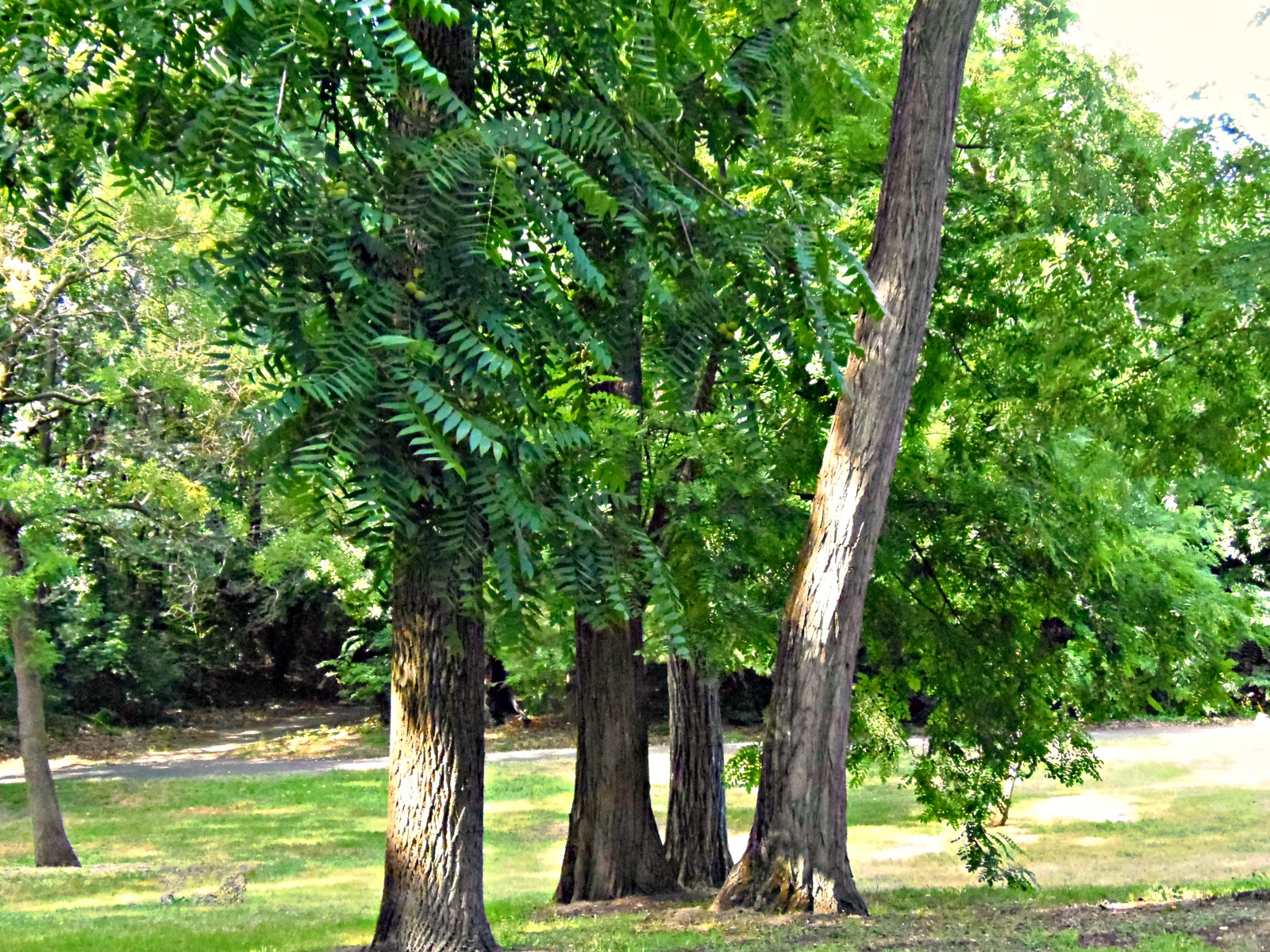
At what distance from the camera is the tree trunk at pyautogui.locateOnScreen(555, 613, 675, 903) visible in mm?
Answer: 10094

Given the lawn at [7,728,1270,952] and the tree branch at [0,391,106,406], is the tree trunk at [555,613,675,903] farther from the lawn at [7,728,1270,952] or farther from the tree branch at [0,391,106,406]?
the tree branch at [0,391,106,406]

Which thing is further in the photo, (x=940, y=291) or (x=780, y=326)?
(x=940, y=291)

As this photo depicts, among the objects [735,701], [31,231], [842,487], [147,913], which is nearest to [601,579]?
[842,487]

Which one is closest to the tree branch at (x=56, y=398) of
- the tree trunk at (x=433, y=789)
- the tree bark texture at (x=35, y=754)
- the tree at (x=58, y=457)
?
the tree at (x=58, y=457)

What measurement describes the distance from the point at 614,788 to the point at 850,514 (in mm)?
3600

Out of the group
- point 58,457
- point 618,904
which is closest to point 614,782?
point 618,904

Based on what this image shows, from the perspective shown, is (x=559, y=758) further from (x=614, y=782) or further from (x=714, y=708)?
(x=614, y=782)

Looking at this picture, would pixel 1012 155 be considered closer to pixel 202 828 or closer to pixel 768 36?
pixel 768 36

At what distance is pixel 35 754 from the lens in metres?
15.7

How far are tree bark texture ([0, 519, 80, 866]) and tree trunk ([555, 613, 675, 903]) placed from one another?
8706 millimetres

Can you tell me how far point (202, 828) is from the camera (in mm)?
18562

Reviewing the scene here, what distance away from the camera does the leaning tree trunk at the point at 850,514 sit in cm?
787

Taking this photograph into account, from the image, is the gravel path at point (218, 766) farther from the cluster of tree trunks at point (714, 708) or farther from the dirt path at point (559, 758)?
the cluster of tree trunks at point (714, 708)

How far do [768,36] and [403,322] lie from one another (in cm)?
324
